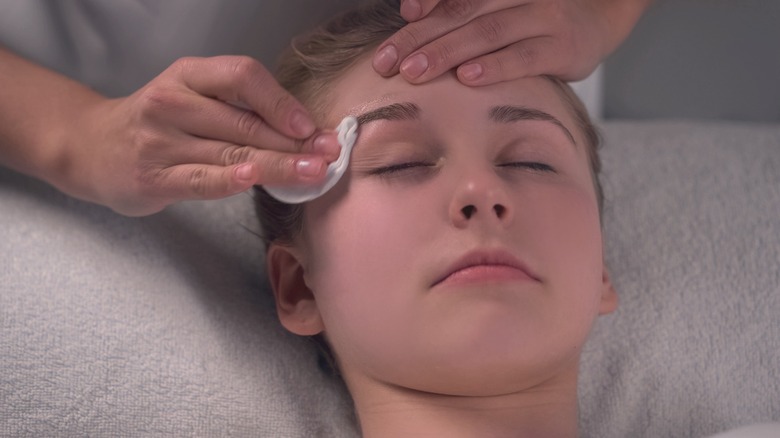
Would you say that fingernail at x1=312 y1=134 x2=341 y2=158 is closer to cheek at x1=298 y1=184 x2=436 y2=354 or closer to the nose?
cheek at x1=298 y1=184 x2=436 y2=354

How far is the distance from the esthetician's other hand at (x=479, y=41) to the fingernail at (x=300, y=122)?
127mm

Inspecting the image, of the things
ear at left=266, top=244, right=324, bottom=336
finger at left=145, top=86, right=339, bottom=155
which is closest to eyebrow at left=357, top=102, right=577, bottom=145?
finger at left=145, top=86, right=339, bottom=155

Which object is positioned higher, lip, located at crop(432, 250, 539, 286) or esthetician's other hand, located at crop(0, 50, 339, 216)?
esthetician's other hand, located at crop(0, 50, 339, 216)

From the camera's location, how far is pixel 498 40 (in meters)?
1.13

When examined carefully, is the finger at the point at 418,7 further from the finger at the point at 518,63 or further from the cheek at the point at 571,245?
the cheek at the point at 571,245

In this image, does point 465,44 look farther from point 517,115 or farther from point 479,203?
point 479,203

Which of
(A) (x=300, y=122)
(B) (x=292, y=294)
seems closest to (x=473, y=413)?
(B) (x=292, y=294)

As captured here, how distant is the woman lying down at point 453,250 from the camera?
3.40 feet

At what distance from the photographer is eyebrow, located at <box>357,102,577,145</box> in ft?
3.59

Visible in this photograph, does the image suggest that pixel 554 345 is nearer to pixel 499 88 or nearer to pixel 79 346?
pixel 499 88

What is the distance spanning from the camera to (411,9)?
1119mm

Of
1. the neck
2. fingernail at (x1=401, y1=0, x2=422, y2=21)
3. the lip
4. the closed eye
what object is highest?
fingernail at (x1=401, y1=0, x2=422, y2=21)

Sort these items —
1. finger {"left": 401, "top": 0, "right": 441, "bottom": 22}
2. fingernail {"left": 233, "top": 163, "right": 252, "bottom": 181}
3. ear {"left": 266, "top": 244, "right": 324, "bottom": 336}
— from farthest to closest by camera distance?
ear {"left": 266, "top": 244, "right": 324, "bottom": 336} → finger {"left": 401, "top": 0, "right": 441, "bottom": 22} → fingernail {"left": 233, "top": 163, "right": 252, "bottom": 181}

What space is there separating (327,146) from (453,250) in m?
0.20
